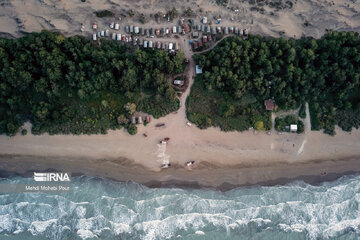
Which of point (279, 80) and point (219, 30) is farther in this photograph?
point (219, 30)

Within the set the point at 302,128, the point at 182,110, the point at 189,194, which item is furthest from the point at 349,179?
the point at 182,110

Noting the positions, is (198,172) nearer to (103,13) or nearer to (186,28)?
(186,28)

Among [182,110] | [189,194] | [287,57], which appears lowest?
[189,194]

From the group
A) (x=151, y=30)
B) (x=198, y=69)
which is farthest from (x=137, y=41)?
(x=198, y=69)

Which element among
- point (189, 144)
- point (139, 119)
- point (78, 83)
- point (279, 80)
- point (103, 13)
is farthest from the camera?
point (103, 13)

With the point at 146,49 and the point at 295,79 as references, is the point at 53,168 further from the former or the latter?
the point at 295,79

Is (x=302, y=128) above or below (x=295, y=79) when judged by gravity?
below
